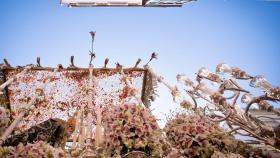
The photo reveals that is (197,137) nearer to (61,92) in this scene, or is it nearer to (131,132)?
(131,132)

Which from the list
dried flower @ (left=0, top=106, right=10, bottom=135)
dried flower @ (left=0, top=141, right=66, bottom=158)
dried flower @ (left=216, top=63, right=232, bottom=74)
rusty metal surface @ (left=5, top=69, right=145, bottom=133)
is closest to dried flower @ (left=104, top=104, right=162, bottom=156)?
dried flower @ (left=0, top=141, right=66, bottom=158)

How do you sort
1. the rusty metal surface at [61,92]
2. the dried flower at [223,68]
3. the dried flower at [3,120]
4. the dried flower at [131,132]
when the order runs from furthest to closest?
the rusty metal surface at [61,92] → the dried flower at [223,68] → the dried flower at [3,120] → the dried flower at [131,132]

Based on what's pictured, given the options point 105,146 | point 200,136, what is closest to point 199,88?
point 200,136

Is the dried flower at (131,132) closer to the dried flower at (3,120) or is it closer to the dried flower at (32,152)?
the dried flower at (32,152)

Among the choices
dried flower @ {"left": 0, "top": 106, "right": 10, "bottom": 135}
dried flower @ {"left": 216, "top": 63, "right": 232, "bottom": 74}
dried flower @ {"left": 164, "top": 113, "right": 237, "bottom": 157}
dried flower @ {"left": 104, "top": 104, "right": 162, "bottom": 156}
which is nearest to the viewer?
dried flower @ {"left": 164, "top": 113, "right": 237, "bottom": 157}

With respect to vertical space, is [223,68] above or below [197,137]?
above

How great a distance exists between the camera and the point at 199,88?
8.09 metres

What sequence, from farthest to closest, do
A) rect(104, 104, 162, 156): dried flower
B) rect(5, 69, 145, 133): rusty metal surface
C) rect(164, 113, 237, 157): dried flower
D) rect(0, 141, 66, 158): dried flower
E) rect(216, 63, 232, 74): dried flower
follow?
rect(5, 69, 145, 133): rusty metal surface → rect(216, 63, 232, 74): dried flower → rect(104, 104, 162, 156): dried flower → rect(164, 113, 237, 157): dried flower → rect(0, 141, 66, 158): dried flower

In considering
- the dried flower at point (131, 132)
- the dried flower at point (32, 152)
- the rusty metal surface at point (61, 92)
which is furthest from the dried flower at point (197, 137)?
the rusty metal surface at point (61, 92)

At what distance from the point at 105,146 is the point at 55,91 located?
13.1 m

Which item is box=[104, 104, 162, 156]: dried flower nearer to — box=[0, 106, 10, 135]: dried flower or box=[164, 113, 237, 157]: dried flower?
box=[164, 113, 237, 157]: dried flower

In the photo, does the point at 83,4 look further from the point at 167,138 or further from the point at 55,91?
the point at 167,138

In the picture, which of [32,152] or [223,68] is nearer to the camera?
[32,152]

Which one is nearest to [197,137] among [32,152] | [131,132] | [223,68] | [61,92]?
[131,132]
